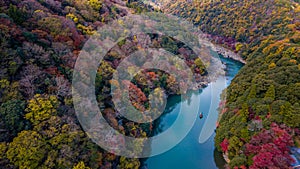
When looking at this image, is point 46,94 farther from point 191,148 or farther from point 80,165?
point 191,148

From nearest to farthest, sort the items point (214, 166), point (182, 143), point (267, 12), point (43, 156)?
point (43, 156), point (214, 166), point (182, 143), point (267, 12)

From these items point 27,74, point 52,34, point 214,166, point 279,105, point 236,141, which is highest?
Result: point 279,105

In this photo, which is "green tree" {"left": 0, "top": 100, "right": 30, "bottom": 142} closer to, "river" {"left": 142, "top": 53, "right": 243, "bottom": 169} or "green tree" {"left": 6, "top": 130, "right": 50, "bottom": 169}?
"green tree" {"left": 6, "top": 130, "right": 50, "bottom": 169}

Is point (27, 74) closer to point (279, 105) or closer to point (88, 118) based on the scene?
point (88, 118)

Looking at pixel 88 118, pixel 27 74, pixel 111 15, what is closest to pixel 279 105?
pixel 88 118

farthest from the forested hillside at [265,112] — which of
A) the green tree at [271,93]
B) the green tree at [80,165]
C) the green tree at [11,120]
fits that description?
the green tree at [11,120]

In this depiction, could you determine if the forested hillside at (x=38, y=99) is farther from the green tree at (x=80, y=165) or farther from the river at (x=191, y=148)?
the river at (x=191, y=148)

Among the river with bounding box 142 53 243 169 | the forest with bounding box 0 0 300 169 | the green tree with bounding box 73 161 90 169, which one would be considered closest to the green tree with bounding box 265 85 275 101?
the forest with bounding box 0 0 300 169
